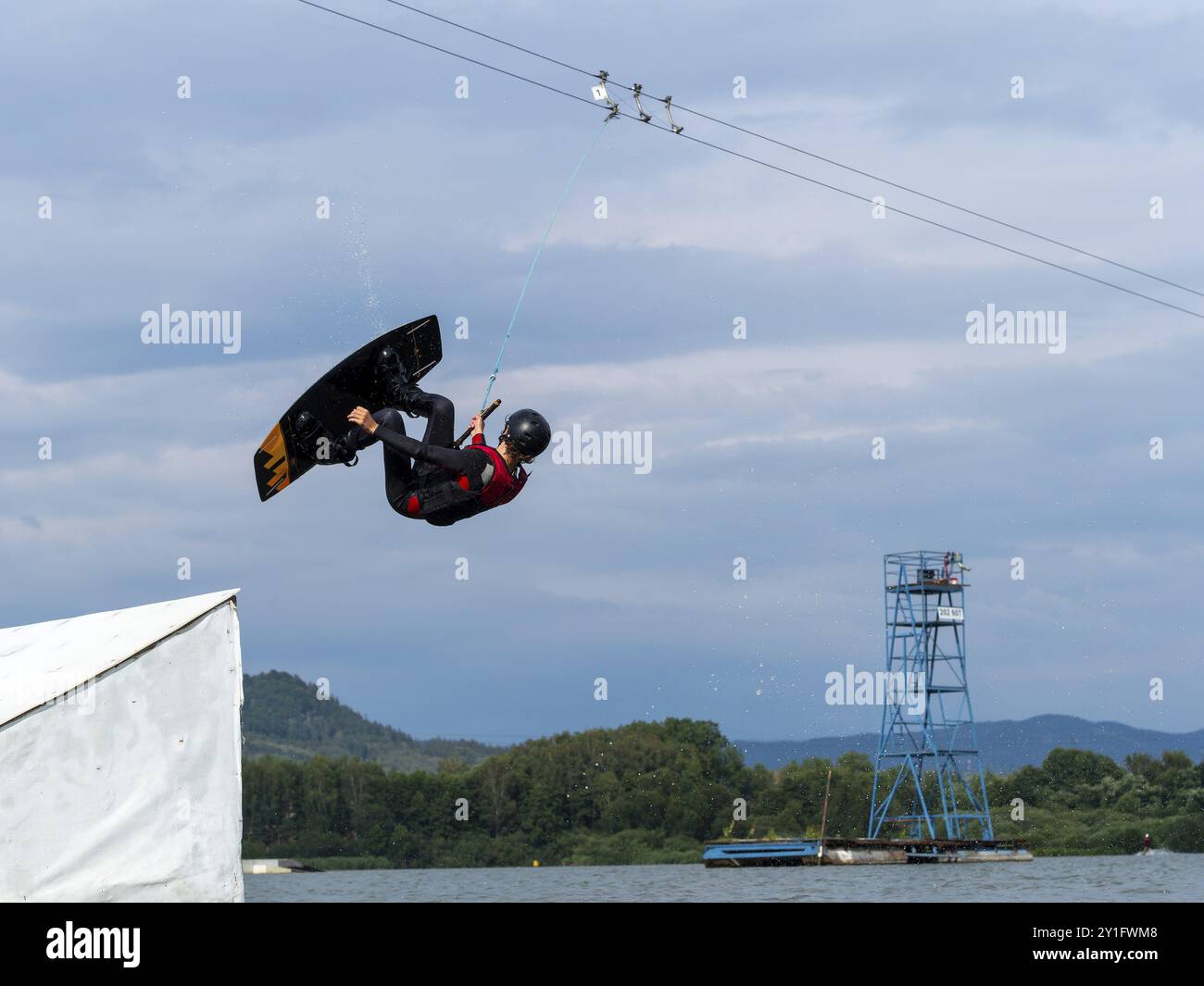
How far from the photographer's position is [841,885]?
218 feet

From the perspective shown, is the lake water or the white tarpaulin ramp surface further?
the lake water

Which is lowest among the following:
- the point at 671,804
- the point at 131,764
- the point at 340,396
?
the point at 671,804

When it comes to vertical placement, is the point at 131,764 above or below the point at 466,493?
below

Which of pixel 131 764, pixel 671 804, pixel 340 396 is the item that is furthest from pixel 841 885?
pixel 131 764

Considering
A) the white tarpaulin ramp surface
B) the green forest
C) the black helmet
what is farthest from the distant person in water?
the green forest

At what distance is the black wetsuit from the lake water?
134 feet

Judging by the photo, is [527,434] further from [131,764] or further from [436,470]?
[131,764]

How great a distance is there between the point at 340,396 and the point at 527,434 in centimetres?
207

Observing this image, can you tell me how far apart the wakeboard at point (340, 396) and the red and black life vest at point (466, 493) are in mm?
1410

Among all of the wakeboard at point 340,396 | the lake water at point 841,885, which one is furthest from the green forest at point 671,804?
the wakeboard at point 340,396

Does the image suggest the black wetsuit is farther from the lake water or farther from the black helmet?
the lake water

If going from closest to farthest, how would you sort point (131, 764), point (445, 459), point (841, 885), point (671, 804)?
point (131, 764) < point (445, 459) < point (841, 885) < point (671, 804)

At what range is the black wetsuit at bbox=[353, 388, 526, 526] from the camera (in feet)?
38.8
